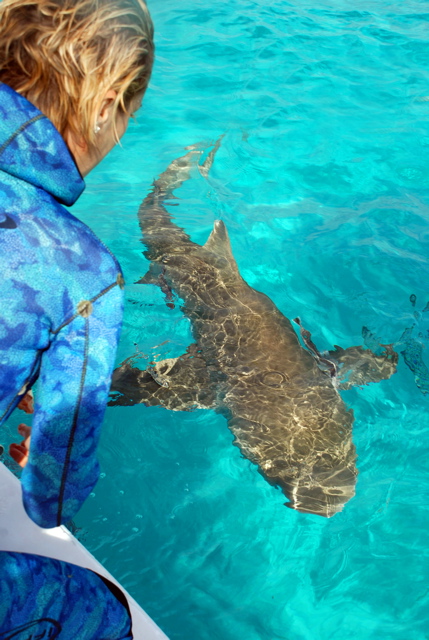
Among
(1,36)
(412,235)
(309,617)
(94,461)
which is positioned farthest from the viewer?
(412,235)

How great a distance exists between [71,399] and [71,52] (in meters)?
0.94

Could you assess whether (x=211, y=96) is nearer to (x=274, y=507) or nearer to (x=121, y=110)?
(x=274, y=507)

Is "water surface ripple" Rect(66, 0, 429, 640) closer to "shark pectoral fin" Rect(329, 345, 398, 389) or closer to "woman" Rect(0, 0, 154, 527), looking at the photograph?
"shark pectoral fin" Rect(329, 345, 398, 389)

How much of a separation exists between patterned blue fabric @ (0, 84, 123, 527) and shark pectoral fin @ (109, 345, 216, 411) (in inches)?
122

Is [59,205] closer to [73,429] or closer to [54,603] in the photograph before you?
[73,429]

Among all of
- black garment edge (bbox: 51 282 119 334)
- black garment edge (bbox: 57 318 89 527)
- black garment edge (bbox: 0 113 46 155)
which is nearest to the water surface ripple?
black garment edge (bbox: 57 318 89 527)

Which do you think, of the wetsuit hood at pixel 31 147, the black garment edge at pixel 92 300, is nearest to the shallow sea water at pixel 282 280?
the black garment edge at pixel 92 300

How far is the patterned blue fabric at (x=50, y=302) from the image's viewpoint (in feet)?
5.24

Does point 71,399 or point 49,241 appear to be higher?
point 49,241

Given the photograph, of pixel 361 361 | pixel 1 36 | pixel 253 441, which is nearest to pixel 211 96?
pixel 361 361

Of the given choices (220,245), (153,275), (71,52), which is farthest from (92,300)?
(220,245)

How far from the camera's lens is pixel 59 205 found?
5.63ft

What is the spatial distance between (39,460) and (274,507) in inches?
116

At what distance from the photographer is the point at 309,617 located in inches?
154
